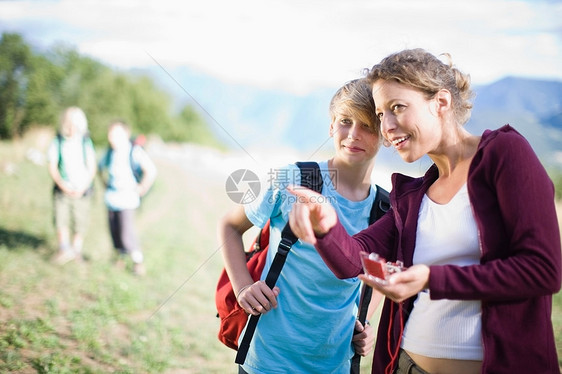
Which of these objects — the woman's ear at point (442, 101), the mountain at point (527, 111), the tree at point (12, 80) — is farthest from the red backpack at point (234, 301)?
the tree at point (12, 80)

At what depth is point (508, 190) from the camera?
1.28m

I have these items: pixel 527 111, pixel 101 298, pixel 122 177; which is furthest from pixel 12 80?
pixel 527 111

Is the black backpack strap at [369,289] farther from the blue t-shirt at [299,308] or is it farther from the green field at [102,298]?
the green field at [102,298]

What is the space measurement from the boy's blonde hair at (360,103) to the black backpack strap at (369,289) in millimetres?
301

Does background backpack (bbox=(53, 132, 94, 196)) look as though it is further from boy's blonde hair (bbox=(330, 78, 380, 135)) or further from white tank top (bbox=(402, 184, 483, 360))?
white tank top (bbox=(402, 184, 483, 360))

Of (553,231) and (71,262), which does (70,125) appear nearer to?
(71,262)

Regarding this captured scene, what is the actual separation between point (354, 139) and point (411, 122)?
0.62 m

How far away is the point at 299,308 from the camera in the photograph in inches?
78.6

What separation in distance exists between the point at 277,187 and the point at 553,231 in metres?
1.05

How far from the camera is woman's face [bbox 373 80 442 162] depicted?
5.00 feet

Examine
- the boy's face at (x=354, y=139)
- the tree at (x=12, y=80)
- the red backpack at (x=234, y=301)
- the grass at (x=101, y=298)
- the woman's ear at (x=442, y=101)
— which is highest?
the tree at (x=12, y=80)

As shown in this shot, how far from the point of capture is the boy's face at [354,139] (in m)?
2.13

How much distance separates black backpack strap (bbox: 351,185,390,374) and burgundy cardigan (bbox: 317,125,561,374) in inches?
25.7

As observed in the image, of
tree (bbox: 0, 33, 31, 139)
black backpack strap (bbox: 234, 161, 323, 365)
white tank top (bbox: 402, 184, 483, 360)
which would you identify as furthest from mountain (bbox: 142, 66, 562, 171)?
tree (bbox: 0, 33, 31, 139)
